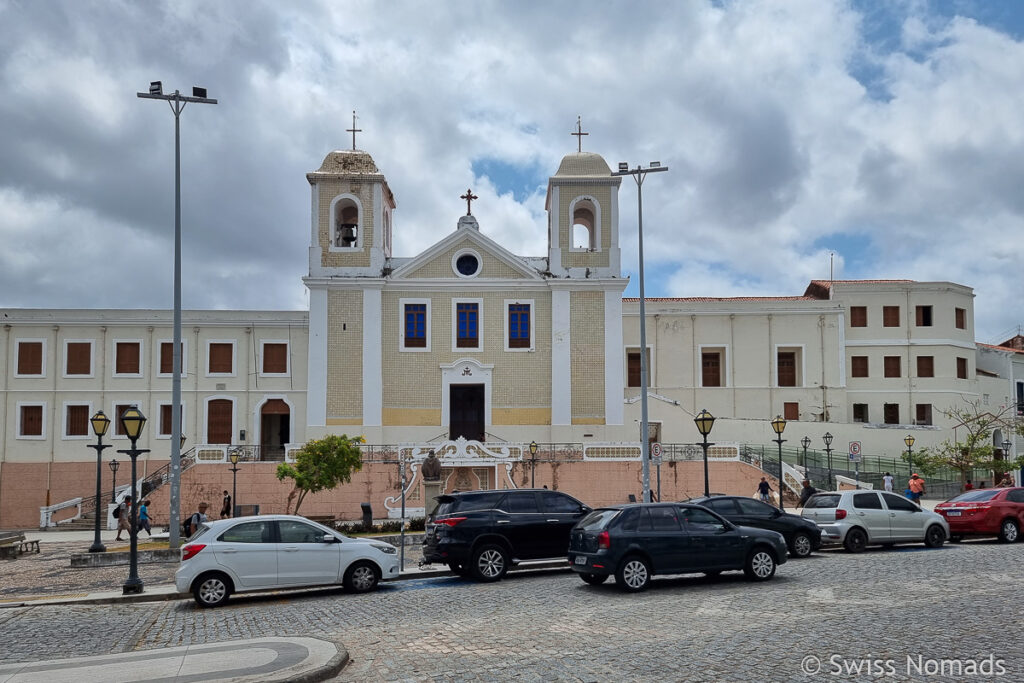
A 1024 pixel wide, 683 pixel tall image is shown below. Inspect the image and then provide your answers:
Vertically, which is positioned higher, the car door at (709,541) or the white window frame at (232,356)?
the white window frame at (232,356)

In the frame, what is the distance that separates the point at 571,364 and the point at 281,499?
12.6 metres

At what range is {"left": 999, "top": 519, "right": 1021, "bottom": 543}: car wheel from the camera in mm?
21391

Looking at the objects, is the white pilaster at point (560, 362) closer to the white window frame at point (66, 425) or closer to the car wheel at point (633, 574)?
the white window frame at point (66, 425)

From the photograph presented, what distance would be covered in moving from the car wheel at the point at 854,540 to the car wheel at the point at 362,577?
32.1 feet

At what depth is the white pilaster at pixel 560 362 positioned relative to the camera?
127 feet

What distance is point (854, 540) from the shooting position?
19.8 metres

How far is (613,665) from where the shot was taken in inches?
378

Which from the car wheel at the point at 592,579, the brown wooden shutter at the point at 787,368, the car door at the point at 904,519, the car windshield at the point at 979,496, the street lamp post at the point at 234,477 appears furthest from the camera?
the brown wooden shutter at the point at 787,368

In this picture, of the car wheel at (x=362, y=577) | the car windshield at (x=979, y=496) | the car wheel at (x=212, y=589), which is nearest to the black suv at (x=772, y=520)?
the car windshield at (x=979, y=496)

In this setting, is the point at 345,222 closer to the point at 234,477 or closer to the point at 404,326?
the point at 404,326

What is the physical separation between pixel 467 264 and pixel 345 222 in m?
5.58

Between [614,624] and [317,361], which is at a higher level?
[317,361]

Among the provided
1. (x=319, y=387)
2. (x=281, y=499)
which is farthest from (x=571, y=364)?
(x=281, y=499)

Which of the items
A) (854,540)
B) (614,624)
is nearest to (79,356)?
(854,540)
